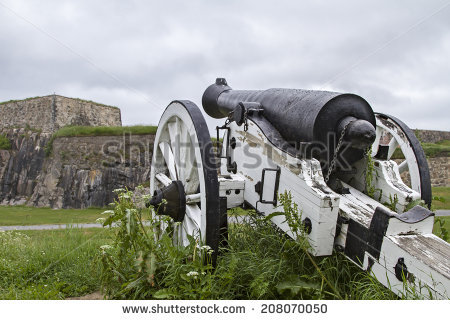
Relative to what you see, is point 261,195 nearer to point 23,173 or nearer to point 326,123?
point 326,123

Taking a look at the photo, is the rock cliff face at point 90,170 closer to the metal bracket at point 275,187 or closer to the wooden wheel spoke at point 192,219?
the wooden wheel spoke at point 192,219

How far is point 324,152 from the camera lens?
2.73 meters

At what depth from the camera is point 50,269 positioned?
3.53 meters

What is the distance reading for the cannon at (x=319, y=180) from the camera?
85.0 inches

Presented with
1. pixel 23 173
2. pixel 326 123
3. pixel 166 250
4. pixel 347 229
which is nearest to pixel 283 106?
pixel 326 123

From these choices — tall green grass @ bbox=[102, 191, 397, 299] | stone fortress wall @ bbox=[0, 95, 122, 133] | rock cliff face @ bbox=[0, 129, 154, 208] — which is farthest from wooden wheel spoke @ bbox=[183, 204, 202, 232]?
stone fortress wall @ bbox=[0, 95, 122, 133]

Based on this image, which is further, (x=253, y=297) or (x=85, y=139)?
(x=85, y=139)

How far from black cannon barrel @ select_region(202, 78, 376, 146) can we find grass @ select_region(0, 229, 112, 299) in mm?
1589

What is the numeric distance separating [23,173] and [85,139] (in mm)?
4669

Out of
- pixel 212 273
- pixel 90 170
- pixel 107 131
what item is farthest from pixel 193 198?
pixel 107 131

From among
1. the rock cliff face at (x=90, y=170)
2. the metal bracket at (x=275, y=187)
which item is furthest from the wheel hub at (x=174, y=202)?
the rock cliff face at (x=90, y=170)

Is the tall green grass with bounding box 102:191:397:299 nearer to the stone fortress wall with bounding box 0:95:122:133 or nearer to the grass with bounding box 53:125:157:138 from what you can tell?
the grass with bounding box 53:125:157:138

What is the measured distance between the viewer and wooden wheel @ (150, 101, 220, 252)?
2.63m

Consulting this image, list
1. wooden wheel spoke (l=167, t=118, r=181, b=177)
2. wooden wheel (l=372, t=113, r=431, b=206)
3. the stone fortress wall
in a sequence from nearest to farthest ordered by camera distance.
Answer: wooden wheel (l=372, t=113, r=431, b=206) < wooden wheel spoke (l=167, t=118, r=181, b=177) < the stone fortress wall
